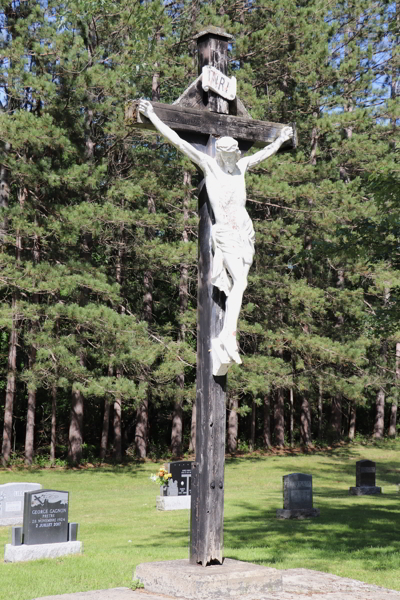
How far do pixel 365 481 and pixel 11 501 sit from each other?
9.14 m

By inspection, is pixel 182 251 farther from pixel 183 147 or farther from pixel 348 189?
pixel 183 147

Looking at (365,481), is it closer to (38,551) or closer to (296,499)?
(296,499)

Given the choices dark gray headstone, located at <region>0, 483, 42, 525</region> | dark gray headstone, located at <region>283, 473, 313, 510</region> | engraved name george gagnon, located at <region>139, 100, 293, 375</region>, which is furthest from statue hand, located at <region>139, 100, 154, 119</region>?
dark gray headstone, located at <region>283, 473, 313, 510</region>

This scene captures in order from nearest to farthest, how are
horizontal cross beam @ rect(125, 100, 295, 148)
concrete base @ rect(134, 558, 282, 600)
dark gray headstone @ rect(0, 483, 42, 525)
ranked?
concrete base @ rect(134, 558, 282, 600) → horizontal cross beam @ rect(125, 100, 295, 148) → dark gray headstone @ rect(0, 483, 42, 525)

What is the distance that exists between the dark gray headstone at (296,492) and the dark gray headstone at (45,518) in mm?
5041

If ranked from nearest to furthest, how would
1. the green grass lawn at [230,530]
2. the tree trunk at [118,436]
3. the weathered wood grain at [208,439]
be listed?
1. the weathered wood grain at [208,439]
2. the green grass lawn at [230,530]
3. the tree trunk at [118,436]

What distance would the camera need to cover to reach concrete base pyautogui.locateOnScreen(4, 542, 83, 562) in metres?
9.79

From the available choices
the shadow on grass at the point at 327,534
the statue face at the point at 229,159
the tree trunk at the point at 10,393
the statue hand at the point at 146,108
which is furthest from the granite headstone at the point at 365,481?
the statue hand at the point at 146,108

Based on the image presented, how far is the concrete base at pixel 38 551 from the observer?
385 inches

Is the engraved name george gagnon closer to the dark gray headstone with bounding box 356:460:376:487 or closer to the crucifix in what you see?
the crucifix

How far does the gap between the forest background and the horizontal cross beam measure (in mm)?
11234

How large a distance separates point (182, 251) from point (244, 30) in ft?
30.8

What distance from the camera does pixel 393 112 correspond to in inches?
1120

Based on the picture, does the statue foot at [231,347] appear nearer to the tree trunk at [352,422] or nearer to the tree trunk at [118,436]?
the tree trunk at [118,436]
